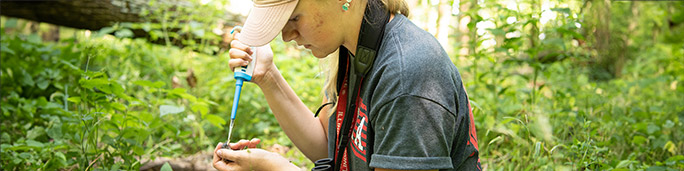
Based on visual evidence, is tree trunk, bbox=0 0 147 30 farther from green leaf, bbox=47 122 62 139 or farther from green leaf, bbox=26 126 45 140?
green leaf, bbox=47 122 62 139

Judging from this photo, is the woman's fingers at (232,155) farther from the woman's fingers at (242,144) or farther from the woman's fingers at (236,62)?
the woman's fingers at (236,62)

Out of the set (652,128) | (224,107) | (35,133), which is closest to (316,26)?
(35,133)

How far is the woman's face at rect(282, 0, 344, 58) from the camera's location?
1.36 meters

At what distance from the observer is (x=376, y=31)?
141 centimetres

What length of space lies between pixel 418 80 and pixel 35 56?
119 inches

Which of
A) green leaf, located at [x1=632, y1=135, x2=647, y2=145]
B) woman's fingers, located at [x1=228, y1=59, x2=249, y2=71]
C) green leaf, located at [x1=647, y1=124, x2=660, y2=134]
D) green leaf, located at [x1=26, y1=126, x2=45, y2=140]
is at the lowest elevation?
green leaf, located at [x1=26, y1=126, x2=45, y2=140]

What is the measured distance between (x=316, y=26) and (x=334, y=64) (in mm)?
335

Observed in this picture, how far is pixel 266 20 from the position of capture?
4.49 feet

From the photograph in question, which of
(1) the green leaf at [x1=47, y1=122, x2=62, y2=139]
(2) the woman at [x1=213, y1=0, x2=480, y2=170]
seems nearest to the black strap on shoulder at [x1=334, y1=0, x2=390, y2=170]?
(2) the woman at [x1=213, y1=0, x2=480, y2=170]

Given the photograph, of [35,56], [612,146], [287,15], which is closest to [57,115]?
[35,56]

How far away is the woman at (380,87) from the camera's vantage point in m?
1.22

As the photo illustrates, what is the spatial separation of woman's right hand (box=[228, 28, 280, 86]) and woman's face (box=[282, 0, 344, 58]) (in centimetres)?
31

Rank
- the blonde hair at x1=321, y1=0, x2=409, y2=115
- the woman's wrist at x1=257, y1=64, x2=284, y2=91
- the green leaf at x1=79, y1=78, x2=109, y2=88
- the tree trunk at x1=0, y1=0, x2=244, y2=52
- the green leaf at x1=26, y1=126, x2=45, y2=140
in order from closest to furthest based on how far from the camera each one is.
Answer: the blonde hair at x1=321, y1=0, x2=409, y2=115, the woman's wrist at x1=257, y1=64, x2=284, y2=91, the green leaf at x1=79, y1=78, x2=109, y2=88, the green leaf at x1=26, y1=126, x2=45, y2=140, the tree trunk at x1=0, y1=0, x2=244, y2=52

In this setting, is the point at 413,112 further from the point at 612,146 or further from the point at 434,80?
A: the point at 612,146
